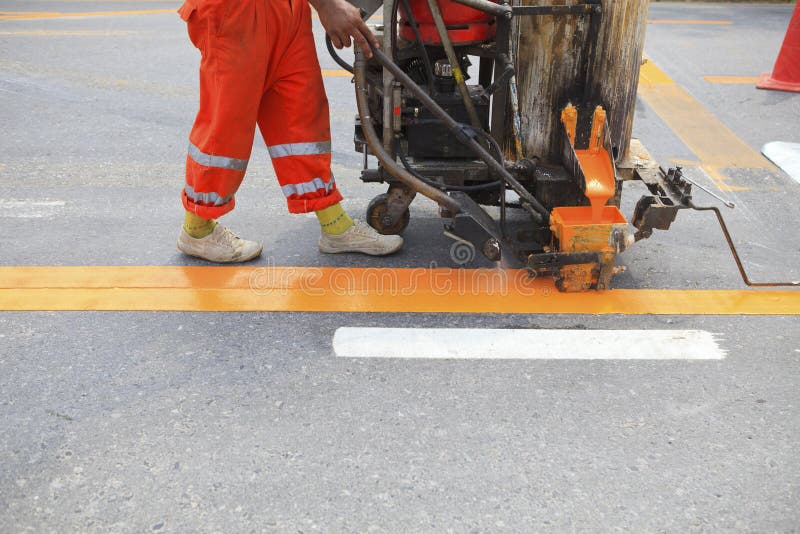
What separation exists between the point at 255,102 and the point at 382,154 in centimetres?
54

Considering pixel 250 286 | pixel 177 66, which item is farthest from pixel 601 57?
pixel 177 66

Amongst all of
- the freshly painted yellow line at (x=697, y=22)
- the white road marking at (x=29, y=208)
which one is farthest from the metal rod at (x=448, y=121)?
the freshly painted yellow line at (x=697, y=22)

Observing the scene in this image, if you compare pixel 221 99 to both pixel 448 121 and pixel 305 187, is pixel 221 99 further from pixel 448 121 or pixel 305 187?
pixel 448 121

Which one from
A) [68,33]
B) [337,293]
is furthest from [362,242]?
[68,33]

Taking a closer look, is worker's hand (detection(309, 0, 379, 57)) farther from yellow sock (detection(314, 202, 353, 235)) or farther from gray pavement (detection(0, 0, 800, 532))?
gray pavement (detection(0, 0, 800, 532))

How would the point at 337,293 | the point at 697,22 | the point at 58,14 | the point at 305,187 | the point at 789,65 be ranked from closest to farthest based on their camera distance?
the point at 337,293 < the point at 305,187 < the point at 789,65 < the point at 697,22 < the point at 58,14

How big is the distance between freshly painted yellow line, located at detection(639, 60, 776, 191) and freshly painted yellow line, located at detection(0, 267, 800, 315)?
1.44 meters

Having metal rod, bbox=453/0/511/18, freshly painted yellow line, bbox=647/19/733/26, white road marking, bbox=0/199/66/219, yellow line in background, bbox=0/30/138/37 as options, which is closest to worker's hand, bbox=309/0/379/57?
metal rod, bbox=453/0/511/18

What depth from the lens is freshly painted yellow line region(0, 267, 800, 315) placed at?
2729 mm

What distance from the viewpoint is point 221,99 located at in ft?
8.77

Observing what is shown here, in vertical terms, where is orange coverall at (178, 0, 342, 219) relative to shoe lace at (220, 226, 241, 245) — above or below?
above

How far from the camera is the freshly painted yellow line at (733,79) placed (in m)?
5.90

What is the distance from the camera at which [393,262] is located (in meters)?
3.10

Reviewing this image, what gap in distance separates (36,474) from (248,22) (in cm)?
168
